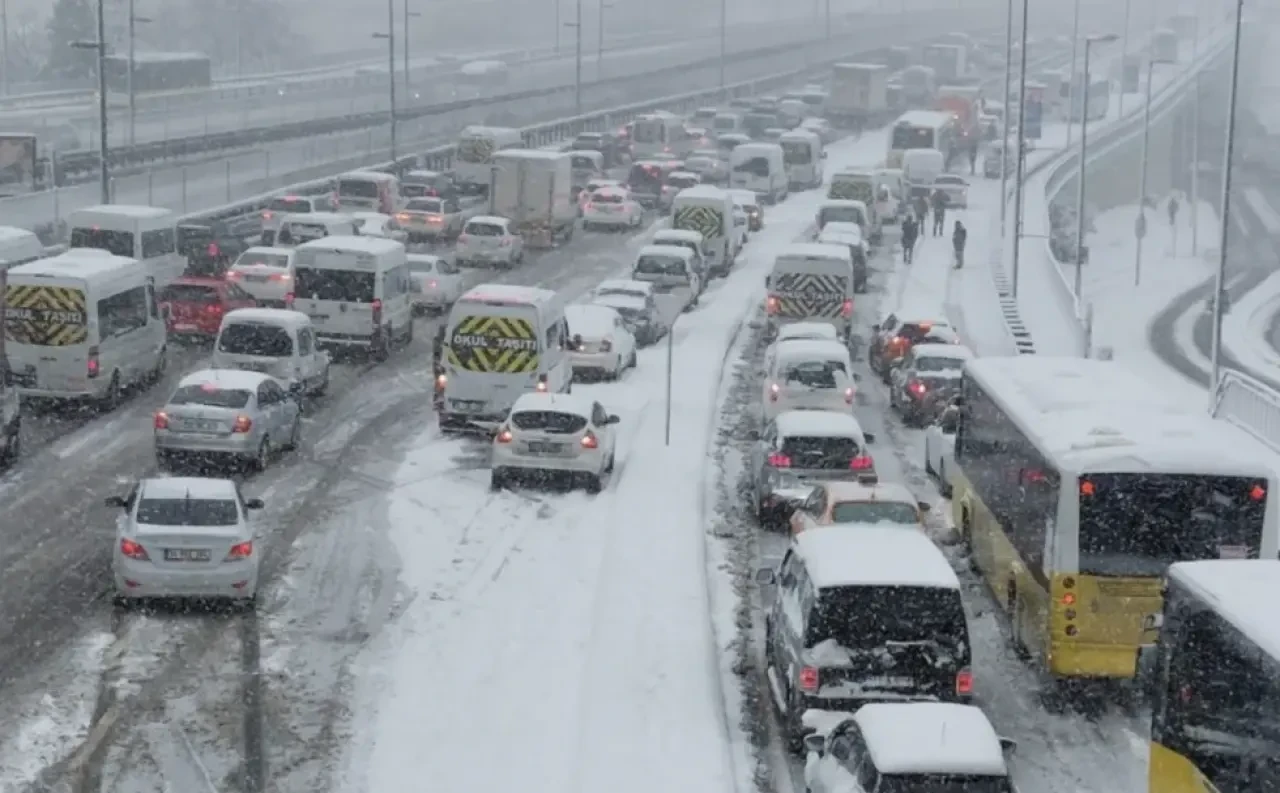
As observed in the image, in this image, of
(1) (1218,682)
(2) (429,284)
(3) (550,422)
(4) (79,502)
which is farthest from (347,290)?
(1) (1218,682)

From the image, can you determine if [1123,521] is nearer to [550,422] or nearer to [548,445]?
[548,445]

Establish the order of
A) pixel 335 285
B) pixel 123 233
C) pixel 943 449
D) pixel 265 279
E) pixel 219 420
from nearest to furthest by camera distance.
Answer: pixel 219 420, pixel 943 449, pixel 335 285, pixel 265 279, pixel 123 233

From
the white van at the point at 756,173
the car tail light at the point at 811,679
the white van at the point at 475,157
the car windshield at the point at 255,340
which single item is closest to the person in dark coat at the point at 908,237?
the white van at the point at 756,173

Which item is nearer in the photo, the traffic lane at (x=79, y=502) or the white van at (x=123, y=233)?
the traffic lane at (x=79, y=502)

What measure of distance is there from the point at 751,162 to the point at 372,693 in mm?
58950

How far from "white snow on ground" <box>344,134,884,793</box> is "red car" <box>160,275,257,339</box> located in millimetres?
9919

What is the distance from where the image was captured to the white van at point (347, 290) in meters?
39.7

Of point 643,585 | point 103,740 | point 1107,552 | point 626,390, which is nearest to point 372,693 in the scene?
point 103,740

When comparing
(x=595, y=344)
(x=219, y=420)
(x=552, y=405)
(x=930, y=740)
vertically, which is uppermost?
(x=930, y=740)

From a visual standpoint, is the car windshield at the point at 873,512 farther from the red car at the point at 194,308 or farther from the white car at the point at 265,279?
the white car at the point at 265,279

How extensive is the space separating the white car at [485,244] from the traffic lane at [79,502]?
419 inches

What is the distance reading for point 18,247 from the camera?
144 ft

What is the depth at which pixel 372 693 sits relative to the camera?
19906 mm

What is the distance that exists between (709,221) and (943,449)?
28.6 m
